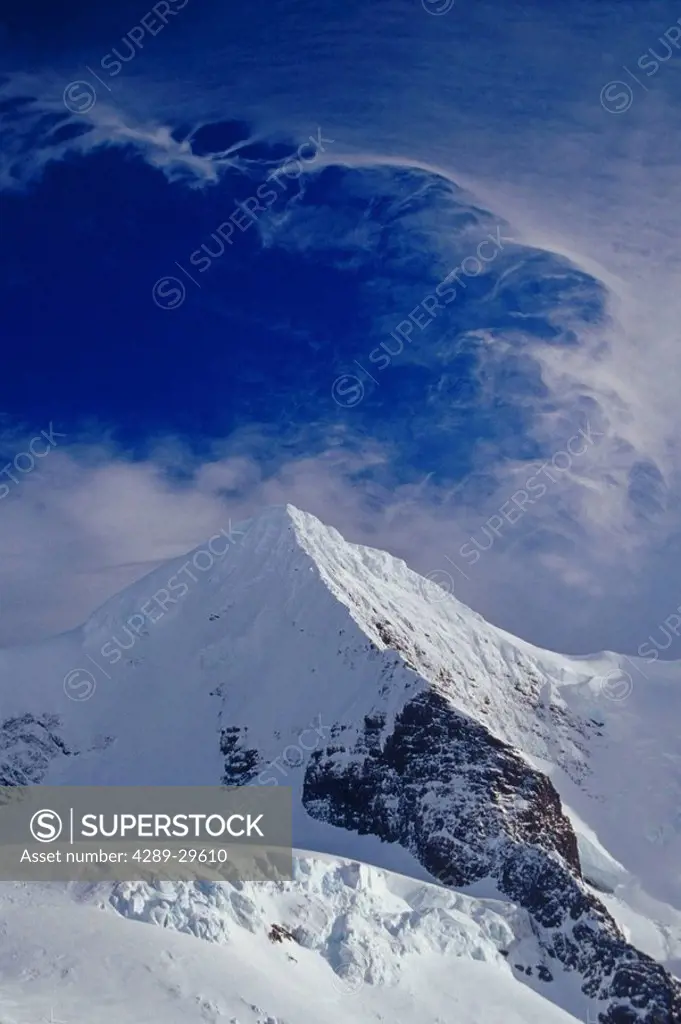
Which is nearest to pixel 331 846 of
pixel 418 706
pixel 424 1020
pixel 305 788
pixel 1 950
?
pixel 305 788

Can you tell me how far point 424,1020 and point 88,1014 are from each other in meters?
40.9

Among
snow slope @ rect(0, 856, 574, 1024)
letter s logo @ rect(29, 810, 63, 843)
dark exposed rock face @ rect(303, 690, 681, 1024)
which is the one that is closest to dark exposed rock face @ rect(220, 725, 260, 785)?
dark exposed rock face @ rect(303, 690, 681, 1024)

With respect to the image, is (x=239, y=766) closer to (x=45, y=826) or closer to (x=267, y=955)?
(x=45, y=826)

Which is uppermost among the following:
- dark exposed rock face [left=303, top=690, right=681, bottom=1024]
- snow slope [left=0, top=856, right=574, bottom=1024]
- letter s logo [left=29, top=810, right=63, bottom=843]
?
dark exposed rock face [left=303, top=690, right=681, bottom=1024]

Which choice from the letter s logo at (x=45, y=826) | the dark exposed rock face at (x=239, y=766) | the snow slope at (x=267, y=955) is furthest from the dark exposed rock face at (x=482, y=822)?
the letter s logo at (x=45, y=826)

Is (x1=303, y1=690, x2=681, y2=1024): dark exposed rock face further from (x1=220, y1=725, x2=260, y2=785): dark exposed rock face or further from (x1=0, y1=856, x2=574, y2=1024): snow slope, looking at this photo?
(x1=220, y1=725, x2=260, y2=785): dark exposed rock face

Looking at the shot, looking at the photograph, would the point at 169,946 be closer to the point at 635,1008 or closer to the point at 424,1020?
the point at 424,1020

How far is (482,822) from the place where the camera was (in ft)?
596

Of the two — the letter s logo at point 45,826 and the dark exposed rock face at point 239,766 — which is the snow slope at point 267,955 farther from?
the dark exposed rock face at point 239,766

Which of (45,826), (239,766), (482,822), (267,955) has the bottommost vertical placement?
(267,955)

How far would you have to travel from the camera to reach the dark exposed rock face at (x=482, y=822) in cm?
16788

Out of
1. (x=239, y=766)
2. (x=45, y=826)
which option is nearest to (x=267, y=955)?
(x=45, y=826)

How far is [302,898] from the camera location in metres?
160

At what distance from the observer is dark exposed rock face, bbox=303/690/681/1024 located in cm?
16788
